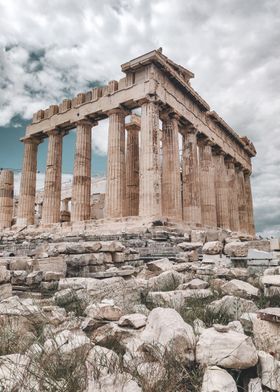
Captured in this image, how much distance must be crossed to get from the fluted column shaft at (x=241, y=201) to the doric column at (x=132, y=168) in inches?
480

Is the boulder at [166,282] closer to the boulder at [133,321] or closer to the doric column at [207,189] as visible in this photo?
the boulder at [133,321]

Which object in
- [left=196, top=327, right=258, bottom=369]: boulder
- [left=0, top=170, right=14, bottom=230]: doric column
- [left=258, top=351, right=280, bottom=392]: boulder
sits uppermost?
[left=0, top=170, right=14, bottom=230]: doric column

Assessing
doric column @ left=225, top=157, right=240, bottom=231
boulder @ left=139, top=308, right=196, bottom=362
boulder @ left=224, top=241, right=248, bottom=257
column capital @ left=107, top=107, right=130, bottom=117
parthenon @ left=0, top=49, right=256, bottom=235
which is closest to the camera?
boulder @ left=139, top=308, right=196, bottom=362

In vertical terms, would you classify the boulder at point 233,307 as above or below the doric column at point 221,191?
below

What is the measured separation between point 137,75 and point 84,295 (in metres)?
15.4

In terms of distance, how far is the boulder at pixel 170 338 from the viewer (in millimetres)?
2279

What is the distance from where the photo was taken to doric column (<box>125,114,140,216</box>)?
20.0 m

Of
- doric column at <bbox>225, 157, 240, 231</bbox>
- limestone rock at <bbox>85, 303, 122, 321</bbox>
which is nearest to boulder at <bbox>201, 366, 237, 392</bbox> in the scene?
limestone rock at <bbox>85, 303, 122, 321</bbox>

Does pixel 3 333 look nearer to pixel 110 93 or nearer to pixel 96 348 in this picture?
pixel 96 348

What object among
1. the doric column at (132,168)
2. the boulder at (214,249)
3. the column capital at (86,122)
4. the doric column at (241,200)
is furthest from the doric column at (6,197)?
the doric column at (241,200)

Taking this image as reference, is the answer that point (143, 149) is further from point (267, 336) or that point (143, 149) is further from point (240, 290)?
point (267, 336)

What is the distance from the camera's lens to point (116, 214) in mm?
16719

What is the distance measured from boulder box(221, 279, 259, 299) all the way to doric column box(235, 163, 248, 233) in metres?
24.2

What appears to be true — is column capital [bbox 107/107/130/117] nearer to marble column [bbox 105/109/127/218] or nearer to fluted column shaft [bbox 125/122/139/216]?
marble column [bbox 105/109/127/218]
